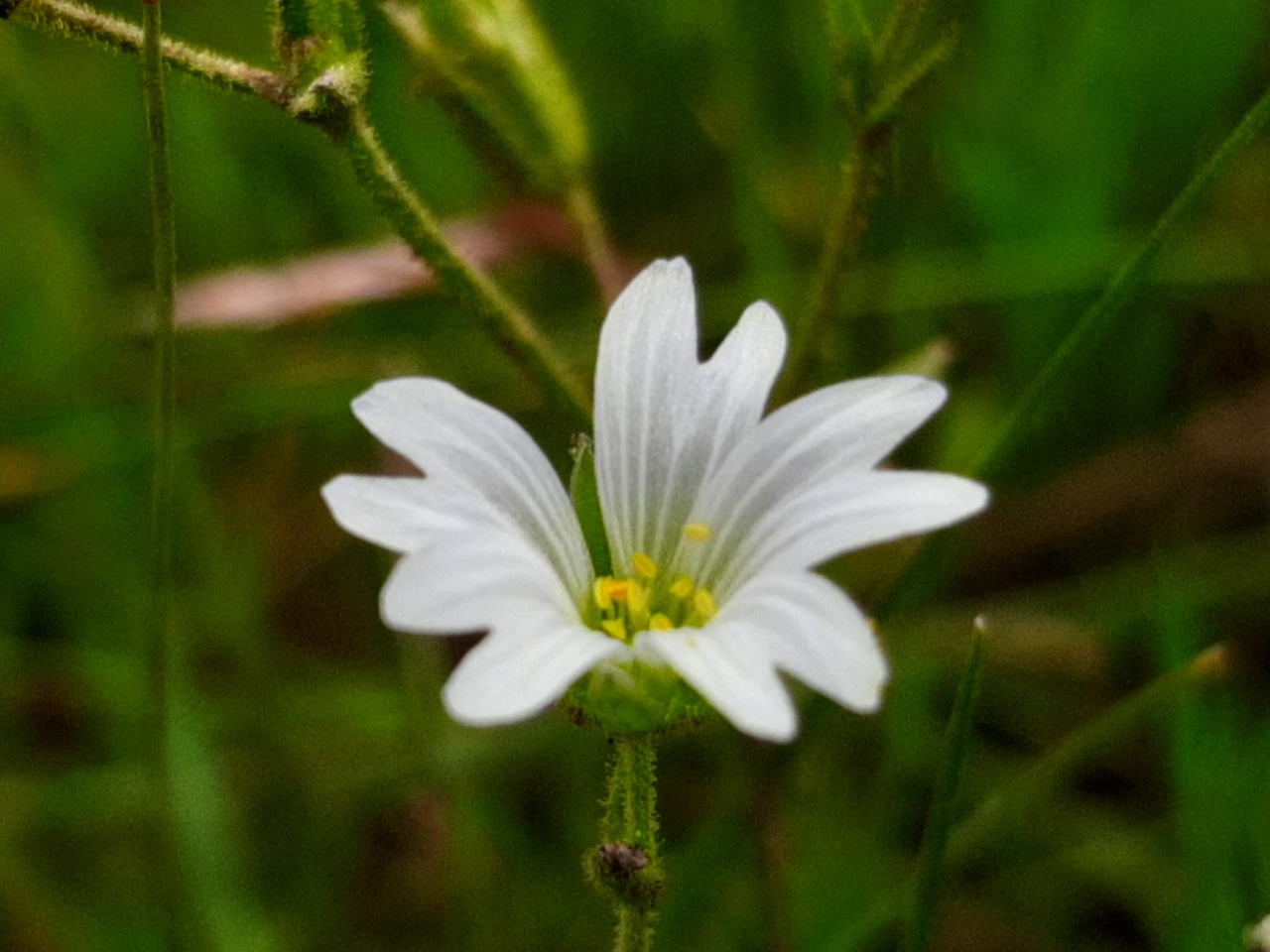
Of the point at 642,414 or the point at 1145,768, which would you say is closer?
the point at 642,414

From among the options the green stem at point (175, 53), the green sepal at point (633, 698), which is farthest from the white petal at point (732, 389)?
the green stem at point (175, 53)

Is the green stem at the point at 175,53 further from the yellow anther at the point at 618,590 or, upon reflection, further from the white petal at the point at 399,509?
the yellow anther at the point at 618,590

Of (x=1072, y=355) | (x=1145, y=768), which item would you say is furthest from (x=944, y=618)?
(x=1072, y=355)

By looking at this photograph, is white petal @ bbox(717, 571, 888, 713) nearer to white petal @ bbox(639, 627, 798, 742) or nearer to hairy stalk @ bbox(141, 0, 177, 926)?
white petal @ bbox(639, 627, 798, 742)

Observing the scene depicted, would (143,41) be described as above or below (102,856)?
above

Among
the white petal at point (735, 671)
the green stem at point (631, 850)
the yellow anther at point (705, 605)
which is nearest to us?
the white petal at point (735, 671)

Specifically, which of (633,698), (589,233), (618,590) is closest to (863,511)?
(633,698)

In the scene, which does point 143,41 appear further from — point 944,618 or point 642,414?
point 944,618
